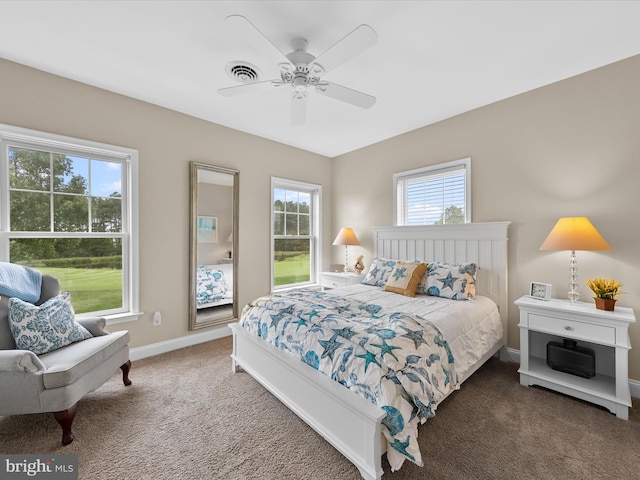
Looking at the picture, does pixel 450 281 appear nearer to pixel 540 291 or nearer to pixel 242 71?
pixel 540 291

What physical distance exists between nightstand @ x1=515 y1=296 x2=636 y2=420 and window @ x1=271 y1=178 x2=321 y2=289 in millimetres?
3038

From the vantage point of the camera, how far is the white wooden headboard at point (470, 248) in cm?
288

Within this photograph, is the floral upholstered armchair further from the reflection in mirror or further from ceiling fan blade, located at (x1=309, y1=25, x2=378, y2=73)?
ceiling fan blade, located at (x1=309, y1=25, x2=378, y2=73)

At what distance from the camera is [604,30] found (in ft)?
6.41

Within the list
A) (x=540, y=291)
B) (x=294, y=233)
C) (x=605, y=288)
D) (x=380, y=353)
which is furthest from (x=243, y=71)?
(x=605, y=288)

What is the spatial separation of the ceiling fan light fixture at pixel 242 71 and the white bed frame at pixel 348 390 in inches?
85.7

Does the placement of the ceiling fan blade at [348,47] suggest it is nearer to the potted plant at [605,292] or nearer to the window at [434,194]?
the window at [434,194]

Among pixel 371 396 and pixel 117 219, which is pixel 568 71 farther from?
pixel 117 219

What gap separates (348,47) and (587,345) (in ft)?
10.4

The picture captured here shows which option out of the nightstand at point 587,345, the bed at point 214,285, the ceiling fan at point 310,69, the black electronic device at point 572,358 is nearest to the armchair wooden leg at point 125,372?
the bed at point 214,285

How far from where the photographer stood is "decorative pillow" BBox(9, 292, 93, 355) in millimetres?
1887

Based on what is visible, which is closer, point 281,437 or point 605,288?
point 281,437

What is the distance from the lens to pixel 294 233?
179 inches

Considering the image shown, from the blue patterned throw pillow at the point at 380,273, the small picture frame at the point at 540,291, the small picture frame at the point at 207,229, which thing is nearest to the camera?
the small picture frame at the point at 540,291
